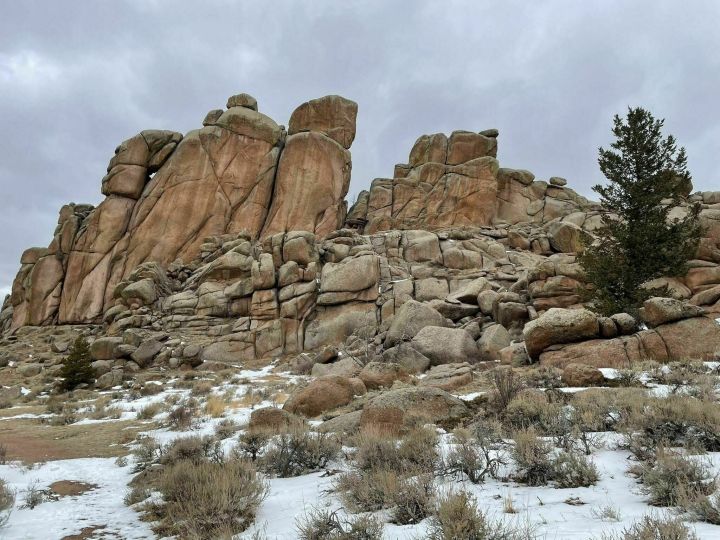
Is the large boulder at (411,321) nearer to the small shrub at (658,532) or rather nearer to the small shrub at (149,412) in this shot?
the small shrub at (149,412)

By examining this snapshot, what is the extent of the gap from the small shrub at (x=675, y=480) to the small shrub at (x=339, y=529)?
9.92 ft

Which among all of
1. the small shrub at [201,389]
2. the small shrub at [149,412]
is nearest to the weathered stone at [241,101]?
the small shrub at [201,389]

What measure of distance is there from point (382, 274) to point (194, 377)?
1478 centimetres

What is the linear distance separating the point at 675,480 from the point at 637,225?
20.5 metres

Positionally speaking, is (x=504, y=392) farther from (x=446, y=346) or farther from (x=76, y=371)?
(x=76, y=371)

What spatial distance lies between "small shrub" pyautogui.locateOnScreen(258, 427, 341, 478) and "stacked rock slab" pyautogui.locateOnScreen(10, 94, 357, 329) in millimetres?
37673

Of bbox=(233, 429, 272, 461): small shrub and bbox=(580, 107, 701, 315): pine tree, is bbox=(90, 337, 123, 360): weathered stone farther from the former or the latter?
bbox=(580, 107, 701, 315): pine tree

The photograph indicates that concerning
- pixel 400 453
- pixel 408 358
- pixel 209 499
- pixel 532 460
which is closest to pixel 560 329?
pixel 408 358

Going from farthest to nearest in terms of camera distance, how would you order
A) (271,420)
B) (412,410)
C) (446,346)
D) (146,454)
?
(446,346), (271,420), (146,454), (412,410)

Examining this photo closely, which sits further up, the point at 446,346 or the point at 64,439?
the point at 446,346

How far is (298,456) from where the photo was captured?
7.67 meters

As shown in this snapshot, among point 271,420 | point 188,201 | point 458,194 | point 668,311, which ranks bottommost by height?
point 271,420

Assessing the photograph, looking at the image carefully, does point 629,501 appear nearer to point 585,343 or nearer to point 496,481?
point 496,481

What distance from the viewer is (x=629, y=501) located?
16.6 feet
